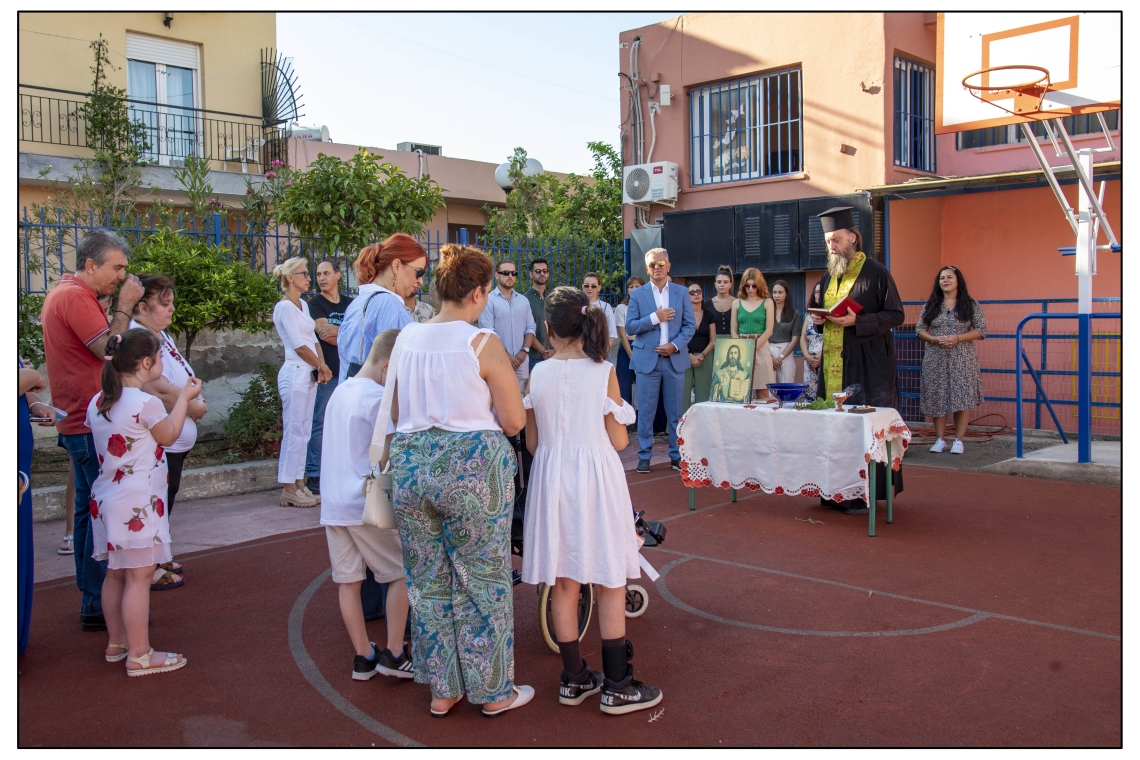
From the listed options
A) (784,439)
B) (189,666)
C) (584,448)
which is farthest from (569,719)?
(784,439)

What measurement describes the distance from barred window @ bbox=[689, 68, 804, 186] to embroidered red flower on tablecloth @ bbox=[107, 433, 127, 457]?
35.2ft

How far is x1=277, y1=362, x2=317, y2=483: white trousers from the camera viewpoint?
741 cm

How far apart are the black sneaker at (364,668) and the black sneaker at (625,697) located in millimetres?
1099

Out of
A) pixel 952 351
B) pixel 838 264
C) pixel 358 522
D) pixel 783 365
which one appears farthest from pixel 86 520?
pixel 952 351

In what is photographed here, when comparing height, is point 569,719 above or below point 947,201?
below

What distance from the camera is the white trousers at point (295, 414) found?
24.3 feet

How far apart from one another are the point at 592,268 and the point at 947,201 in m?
5.04

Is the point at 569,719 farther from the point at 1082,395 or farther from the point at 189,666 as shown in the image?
the point at 1082,395

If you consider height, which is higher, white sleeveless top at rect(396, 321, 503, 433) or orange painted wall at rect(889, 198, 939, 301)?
orange painted wall at rect(889, 198, 939, 301)

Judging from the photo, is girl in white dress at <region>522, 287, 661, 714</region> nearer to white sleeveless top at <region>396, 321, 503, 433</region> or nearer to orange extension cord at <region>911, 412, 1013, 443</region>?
white sleeveless top at <region>396, 321, 503, 433</region>

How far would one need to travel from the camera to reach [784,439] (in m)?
6.76

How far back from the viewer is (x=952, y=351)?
991 cm

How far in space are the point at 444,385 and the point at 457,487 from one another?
Result: 39 centimetres

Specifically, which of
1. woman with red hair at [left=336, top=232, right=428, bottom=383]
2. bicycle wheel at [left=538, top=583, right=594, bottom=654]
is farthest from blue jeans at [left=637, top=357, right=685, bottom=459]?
bicycle wheel at [left=538, top=583, right=594, bottom=654]
